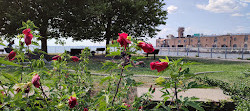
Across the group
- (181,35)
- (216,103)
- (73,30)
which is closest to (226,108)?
(216,103)

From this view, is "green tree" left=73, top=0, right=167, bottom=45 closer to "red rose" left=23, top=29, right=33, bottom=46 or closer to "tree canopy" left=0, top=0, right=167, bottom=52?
"tree canopy" left=0, top=0, right=167, bottom=52

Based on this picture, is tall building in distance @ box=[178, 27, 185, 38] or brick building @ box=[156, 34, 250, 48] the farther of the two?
tall building in distance @ box=[178, 27, 185, 38]

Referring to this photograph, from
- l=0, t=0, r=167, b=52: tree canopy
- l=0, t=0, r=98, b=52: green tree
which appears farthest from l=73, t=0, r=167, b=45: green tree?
l=0, t=0, r=98, b=52: green tree

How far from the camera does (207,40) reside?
5978cm

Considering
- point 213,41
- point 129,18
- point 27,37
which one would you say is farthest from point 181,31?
point 27,37

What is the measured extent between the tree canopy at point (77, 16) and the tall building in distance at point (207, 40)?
139 ft

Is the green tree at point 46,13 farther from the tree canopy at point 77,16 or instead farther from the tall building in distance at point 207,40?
the tall building in distance at point 207,40

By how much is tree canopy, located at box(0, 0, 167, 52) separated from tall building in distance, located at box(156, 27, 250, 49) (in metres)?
42.3

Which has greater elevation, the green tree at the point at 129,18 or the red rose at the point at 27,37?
the green tree at the point at 129,18

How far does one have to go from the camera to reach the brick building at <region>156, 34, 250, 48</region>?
51116 millimetres

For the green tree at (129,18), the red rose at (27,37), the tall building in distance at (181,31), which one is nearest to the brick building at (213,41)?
the tall building in distance at (181,31)

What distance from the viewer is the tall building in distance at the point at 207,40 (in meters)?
51.1

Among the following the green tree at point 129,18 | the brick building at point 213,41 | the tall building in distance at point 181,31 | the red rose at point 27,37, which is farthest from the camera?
the tall building in distance at point 181,31

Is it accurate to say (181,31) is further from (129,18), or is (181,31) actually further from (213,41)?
(129,18)
